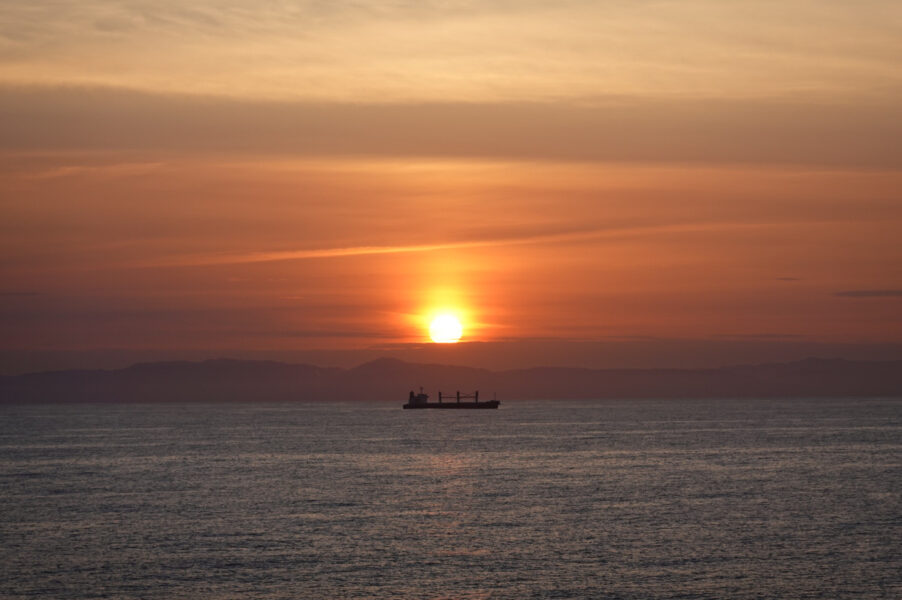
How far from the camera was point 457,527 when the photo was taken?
70.3 metres

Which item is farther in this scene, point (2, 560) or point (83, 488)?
point (83, 488)

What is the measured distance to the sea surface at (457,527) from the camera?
174 feet

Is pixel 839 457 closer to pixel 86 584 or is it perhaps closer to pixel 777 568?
pixel 777 568

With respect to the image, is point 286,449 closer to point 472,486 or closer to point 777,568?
point 472,486

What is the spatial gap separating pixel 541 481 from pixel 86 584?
53173mm

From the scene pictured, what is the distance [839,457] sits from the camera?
13062cm

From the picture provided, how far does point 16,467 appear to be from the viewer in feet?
408

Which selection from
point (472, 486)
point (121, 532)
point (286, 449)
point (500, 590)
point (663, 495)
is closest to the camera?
point (500, 590)

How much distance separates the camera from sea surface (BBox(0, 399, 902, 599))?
174 feet

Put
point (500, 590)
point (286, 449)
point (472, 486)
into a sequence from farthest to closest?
point (286, 449), point (472, 486), point (500, 590)

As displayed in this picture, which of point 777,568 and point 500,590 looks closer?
point 500,590

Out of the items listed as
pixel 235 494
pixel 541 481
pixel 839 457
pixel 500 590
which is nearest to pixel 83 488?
pixel 235 494

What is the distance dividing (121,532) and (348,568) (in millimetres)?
19701

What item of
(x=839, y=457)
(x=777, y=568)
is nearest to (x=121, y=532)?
(x=777, y=568)
